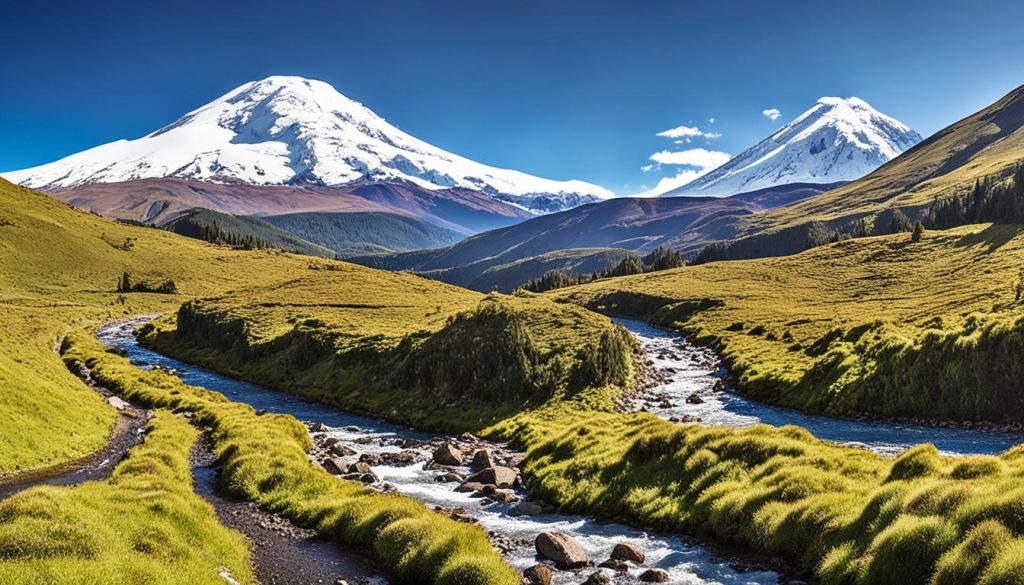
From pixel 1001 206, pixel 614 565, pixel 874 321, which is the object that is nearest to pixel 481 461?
pixel 614 565

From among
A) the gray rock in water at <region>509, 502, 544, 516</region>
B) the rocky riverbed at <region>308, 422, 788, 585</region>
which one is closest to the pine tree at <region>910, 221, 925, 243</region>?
the rocky riverbed at <region>308, 422, 788, 585</region>

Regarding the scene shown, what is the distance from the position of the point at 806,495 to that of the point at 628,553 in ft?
29.5

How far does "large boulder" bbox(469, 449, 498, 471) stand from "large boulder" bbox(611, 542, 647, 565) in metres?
19.4

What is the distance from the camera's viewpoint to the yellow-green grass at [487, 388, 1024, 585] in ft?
61.4

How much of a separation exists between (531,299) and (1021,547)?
91411 millimetres

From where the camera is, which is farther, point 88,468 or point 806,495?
point 88,468

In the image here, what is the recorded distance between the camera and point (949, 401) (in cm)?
5397

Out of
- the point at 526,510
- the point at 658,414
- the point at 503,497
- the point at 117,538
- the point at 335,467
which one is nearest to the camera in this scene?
the point at 117,538

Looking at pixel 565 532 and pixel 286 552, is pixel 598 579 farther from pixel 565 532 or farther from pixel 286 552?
pixel 286 552

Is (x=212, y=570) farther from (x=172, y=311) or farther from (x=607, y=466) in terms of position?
(x=172, y=311)

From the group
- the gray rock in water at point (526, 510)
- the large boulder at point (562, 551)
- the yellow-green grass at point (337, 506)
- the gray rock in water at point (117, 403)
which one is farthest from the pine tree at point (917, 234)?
the gray rock in water at point (117, 403)

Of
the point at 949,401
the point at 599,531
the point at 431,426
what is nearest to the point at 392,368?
the point at 431,426

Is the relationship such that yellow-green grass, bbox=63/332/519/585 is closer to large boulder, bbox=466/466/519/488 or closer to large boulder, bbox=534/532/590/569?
large boulder, bbox=534/532/590/569

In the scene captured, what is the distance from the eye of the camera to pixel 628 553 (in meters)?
27.4
